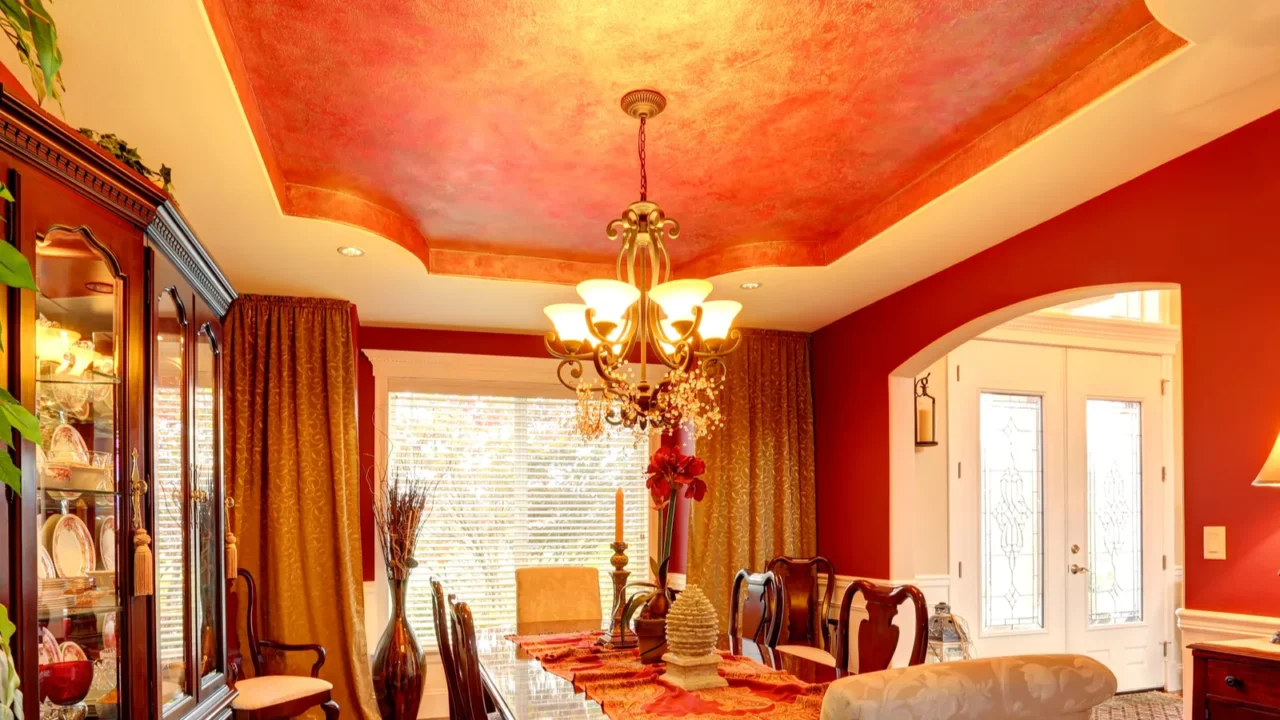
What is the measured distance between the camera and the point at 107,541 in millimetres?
1873

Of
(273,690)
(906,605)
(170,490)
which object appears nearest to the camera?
(170,490)

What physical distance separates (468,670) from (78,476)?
93 cm

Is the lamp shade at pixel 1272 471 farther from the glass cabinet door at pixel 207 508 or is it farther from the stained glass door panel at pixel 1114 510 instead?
the stained glass door panel at pixel 1114 510

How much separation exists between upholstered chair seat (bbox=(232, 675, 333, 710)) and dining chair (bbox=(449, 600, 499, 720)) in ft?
6.46

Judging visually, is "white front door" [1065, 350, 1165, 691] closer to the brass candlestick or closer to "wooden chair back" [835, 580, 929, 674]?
"wooden chair back" [835, 580, 929, 674]

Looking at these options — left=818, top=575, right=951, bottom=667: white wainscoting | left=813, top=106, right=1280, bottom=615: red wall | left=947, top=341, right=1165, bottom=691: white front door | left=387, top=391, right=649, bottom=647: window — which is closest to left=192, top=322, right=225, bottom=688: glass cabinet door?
left=387, top=391, right=649, bottom=647: window

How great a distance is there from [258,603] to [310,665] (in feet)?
1.41

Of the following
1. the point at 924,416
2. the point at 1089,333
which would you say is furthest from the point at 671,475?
the point at 1089,333

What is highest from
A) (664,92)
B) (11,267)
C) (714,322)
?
(664,92)

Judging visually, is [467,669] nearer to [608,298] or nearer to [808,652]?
[608,298]

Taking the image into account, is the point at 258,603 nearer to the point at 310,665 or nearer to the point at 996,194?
the point at 310,665

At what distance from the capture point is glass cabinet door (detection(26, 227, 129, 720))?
1654 mm

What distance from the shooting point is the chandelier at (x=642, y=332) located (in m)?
2.83

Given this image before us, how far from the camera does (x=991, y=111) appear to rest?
2992 millimetres
